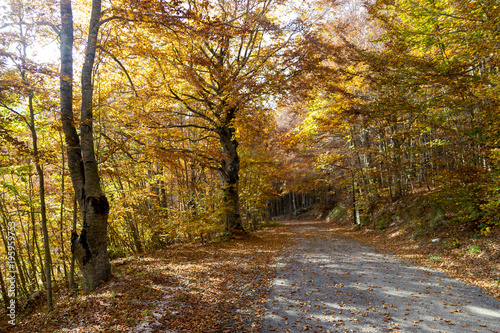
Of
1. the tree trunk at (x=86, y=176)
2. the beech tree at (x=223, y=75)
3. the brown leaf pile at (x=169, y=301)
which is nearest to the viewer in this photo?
the brown leaf pile at (x=169, y=301)

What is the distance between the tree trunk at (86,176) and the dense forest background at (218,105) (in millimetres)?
59

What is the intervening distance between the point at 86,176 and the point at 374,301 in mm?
6340

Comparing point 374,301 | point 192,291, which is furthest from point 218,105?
point 374,301

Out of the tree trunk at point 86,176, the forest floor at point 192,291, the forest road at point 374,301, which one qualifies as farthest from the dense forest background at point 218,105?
the forest road at point 374,301

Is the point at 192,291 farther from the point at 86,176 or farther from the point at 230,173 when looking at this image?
the point at 230,173

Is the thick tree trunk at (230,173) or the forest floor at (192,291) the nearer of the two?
the forest floor at (192,291)

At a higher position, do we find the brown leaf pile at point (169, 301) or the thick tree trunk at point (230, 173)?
the thick tree trunk at point (230, 173)

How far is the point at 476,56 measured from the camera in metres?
6.36

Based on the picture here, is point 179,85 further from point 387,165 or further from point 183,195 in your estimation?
point 387,165

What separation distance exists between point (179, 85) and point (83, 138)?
6.15 meters

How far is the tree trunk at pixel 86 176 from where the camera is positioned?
5.39 m

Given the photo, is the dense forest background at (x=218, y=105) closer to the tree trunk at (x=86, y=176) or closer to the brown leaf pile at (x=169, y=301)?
the tree trunk at (x=86, y=176)

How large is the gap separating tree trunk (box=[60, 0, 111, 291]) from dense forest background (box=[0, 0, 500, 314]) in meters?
0.06

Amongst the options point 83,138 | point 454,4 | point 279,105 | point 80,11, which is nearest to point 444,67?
point 454,4
